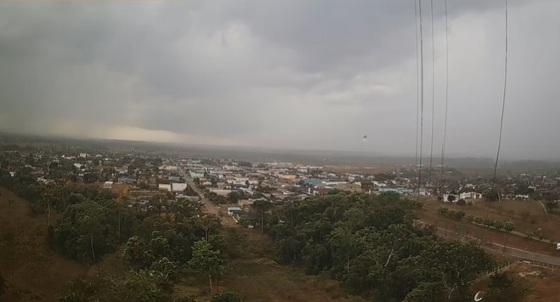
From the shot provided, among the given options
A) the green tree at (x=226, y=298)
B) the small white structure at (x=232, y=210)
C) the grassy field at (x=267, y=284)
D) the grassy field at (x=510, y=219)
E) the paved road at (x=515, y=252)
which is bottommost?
the grassy field at (x=267, y=284)

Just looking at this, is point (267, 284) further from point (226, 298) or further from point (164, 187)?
point (164, 187)

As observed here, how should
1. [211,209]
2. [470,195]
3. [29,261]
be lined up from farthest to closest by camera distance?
[470,195] < [211,209] < [29,261]

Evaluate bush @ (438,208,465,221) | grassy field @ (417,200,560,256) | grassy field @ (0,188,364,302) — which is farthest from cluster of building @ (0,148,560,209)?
bush @ (438,208,465,221)

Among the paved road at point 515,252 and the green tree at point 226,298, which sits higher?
the paved road at point 515,252

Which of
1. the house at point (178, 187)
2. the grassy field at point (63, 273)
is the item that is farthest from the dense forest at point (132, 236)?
the house at point (178, 187)

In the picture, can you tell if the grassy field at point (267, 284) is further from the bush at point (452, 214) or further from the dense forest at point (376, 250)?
the bush at point (452, 214)

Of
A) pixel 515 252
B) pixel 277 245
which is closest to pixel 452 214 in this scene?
pixel 515 252

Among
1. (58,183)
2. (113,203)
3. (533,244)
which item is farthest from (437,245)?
(58,183)

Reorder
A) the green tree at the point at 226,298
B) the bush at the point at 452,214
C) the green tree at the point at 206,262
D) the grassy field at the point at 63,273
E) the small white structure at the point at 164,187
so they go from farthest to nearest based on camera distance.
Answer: the small white structure at the point at 164,187 < the bush at the point at 452,214 < the green tree at the point at 206,262 < the green tree at the point at 226,298 < the grassy field at the point at 63,273

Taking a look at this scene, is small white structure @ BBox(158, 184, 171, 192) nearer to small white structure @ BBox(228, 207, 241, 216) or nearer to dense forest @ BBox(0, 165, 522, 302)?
small white structure @ BBox(228, 207, 241, 216)
